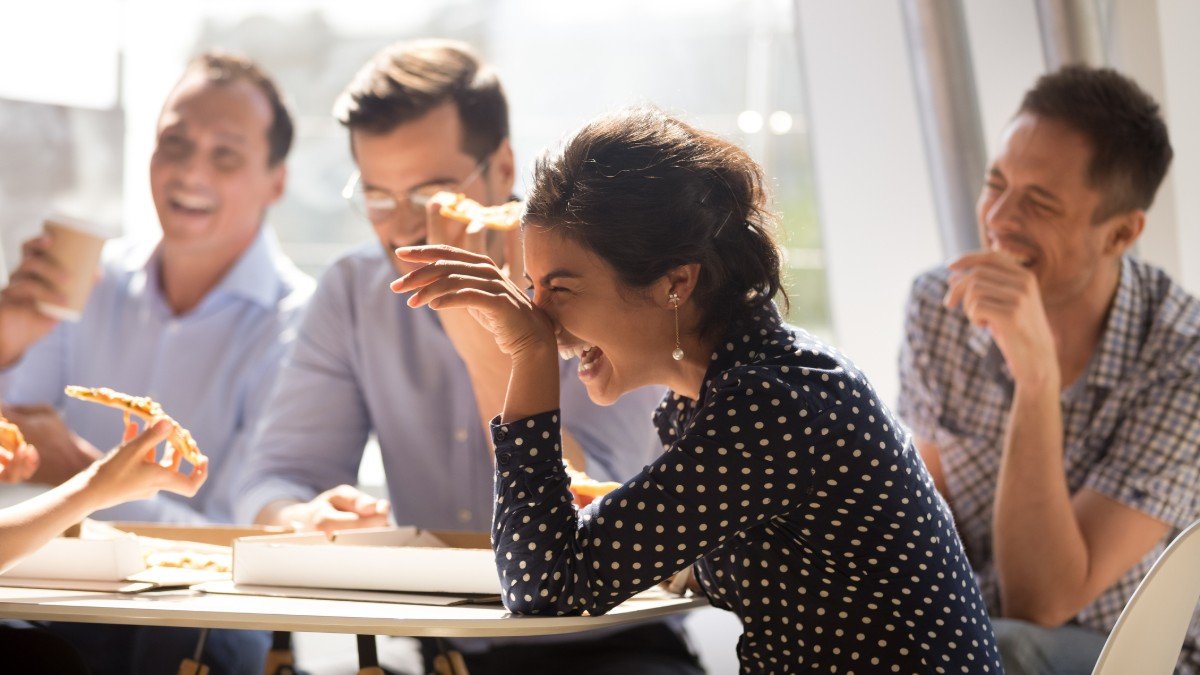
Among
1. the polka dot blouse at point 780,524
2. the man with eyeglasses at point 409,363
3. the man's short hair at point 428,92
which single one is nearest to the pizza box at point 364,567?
the polka dot blouse at point 780,524

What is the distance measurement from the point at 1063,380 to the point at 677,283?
125 cm

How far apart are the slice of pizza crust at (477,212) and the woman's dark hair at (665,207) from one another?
450 millimetres

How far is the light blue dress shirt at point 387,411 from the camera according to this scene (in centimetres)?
271

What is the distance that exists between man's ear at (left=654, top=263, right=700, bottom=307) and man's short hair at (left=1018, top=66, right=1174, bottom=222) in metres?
1.22

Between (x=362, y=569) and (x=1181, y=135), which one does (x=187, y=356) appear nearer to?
(x=362, y=569)

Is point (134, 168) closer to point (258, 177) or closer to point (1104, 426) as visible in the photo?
point (258, 177)

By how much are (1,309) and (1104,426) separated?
263 centimetres

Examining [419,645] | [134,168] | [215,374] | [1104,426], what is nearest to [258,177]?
[215,374]

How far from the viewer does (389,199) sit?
264 centimetres

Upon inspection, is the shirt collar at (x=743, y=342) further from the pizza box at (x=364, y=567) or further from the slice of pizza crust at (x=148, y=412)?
the slice of pizza crust at (x=148, y=412)

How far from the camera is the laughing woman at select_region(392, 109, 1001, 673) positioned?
158cm

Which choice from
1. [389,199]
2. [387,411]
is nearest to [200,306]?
[387,411]

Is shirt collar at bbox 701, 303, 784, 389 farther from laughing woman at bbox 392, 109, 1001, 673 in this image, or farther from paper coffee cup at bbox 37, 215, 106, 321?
paper coffee cup at bbox 37, 215, 106, 321

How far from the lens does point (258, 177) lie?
11.6 feet
